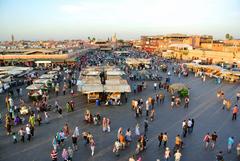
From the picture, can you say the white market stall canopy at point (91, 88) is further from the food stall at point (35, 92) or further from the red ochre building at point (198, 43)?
the red ochre building at point (198, 43)

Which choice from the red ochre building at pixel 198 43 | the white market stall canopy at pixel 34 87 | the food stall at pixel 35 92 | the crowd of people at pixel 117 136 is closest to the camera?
the crowd of people at pixel 117 136

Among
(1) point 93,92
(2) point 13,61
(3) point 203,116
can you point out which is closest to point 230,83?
(3) point 203,116

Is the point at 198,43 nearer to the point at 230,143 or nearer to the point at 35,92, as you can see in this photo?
the point at 35,92

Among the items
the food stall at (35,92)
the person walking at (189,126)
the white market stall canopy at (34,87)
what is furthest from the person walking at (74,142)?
the white market stall canopy at (34,87)

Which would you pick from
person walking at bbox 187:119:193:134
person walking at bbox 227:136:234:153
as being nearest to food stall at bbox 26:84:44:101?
person walking at bbox 187:119:193:134

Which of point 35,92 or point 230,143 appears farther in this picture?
point 35,92

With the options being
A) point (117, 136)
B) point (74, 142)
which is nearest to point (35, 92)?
point (117, 136)

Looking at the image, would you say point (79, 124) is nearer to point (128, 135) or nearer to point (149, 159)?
point (128, 135)

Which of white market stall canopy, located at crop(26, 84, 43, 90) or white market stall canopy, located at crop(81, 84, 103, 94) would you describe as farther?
white market stall canopy, located at crop(26, 84, 43, 90)

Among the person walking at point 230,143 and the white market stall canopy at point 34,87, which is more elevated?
the white market stall canopy at point 34,87

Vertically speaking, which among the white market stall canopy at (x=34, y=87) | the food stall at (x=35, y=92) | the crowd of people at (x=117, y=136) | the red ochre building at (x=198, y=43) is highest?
the red ochre building at (x=198, y=43)

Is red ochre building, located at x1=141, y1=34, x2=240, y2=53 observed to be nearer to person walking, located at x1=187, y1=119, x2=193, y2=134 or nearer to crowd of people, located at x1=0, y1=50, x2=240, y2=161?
crowd of people, located at x1=0, y1=50, x2=240, y2=161

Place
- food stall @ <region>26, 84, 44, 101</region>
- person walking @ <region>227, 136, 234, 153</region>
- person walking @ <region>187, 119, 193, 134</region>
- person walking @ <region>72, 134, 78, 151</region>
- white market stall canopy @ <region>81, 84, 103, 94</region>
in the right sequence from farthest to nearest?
food stall @ <region>26, 84, 44, 101</region>
white market stall canopy @ <region>81, 84, 103, 94</region>
person walking @ <region>187, 119, 193, 134</region>
person walking @ <region>72, 134, 78, 151</region>
person walking @ <region>227, 136, 234, 153</region>

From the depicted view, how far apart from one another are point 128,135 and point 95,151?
1.92 meters
